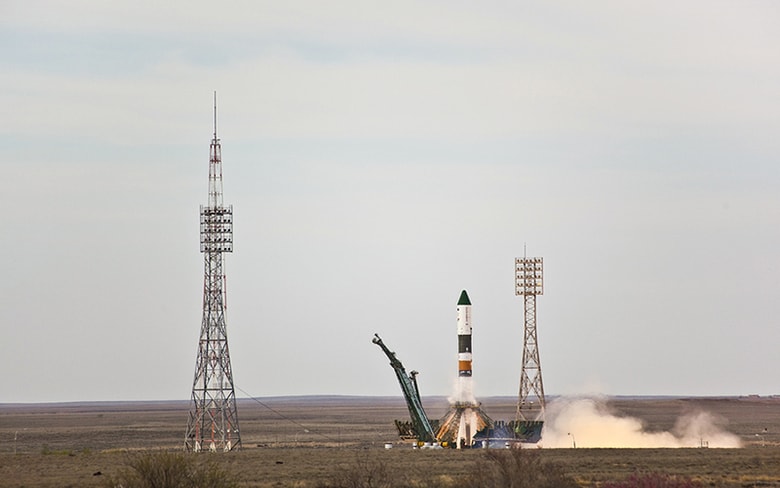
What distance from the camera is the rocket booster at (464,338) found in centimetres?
7950

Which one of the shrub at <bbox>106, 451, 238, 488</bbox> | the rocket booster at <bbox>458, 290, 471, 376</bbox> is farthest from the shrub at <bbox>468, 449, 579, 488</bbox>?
the rocket booster at <bbox>458, 290, 471, 376</bbox>

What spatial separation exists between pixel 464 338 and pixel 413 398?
5084mm

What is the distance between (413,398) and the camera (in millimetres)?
80812

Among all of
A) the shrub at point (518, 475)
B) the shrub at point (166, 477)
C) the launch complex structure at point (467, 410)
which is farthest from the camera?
the launch complex structure at point (467, 410)

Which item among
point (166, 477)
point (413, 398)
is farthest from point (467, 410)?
point (166, 477)

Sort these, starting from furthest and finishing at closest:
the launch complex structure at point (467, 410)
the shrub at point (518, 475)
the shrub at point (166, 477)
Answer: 1. the launch complex structure at point (467, 410)
2. the shrub at point (518, 475)
3. the shrub at point (166, 477)

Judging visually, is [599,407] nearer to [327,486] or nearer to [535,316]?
[535,316]

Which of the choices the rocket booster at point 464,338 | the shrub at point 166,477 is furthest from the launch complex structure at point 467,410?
the shrub at point 166,477

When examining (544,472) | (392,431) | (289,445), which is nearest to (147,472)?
(544,472)

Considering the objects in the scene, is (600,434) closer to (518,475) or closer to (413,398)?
(413,398)

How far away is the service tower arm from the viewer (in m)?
80.8

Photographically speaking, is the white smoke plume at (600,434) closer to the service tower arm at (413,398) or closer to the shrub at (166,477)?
the service tower arm at (413,398)

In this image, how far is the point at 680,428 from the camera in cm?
9688

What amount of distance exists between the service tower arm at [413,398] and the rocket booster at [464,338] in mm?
3460
